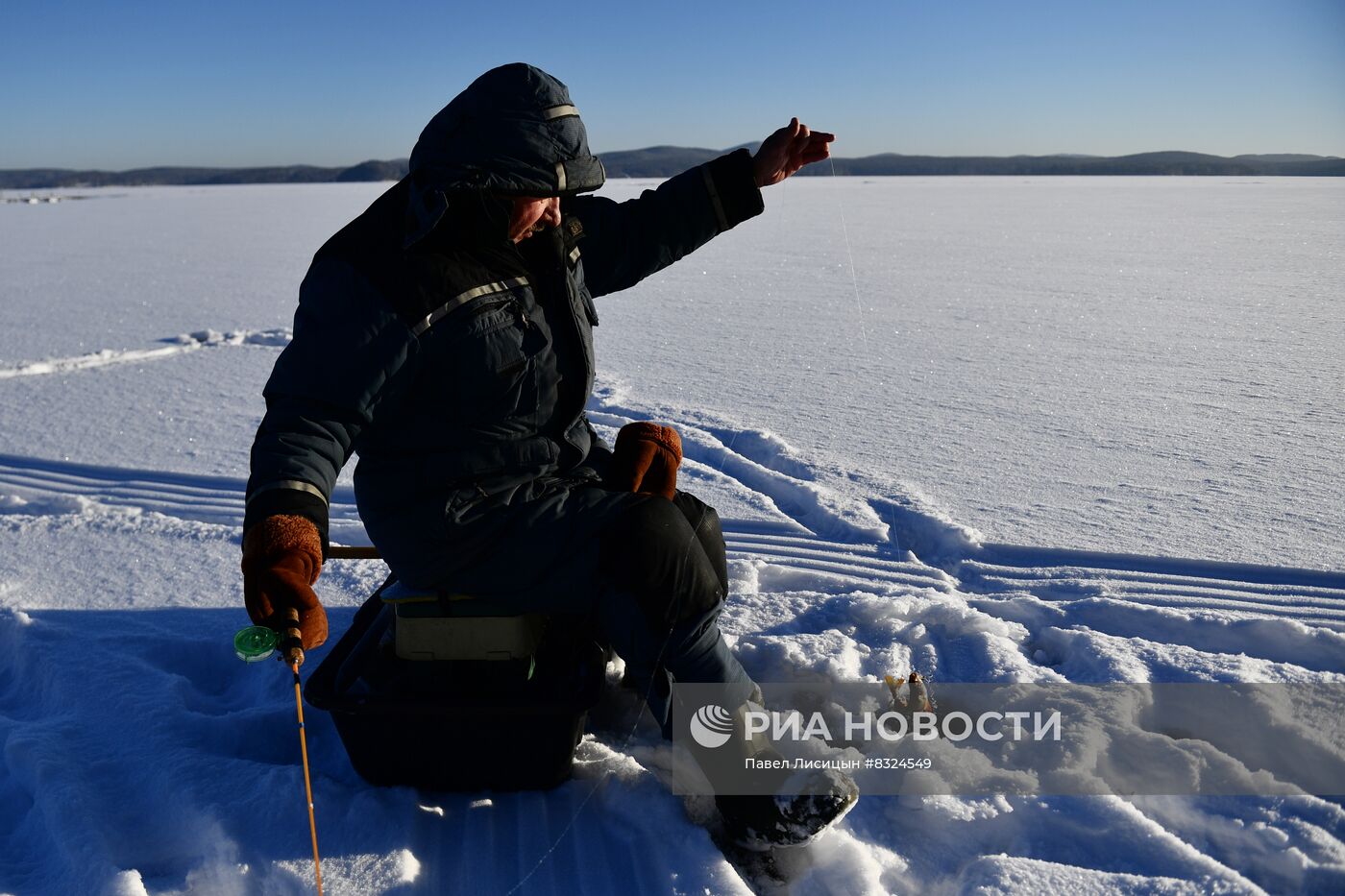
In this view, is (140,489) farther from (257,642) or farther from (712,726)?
(712,726)

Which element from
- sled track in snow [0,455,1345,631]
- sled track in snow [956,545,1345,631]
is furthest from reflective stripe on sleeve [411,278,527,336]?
sled track in snow [956,545,1345,631]

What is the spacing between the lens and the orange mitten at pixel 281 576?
5.12 feet

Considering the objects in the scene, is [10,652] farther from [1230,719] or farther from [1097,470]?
[1097,470]

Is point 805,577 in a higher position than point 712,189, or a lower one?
lower

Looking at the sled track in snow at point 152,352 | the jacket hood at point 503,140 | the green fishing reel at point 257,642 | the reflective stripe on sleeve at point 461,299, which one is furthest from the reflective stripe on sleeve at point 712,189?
the sled track in snow at point 152,352

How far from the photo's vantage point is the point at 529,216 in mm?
1992

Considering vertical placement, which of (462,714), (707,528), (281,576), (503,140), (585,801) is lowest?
(585,801)

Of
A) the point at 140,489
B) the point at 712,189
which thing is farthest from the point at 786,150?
the point at 140,489

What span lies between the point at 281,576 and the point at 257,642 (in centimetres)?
11

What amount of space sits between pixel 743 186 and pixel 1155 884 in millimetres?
1815

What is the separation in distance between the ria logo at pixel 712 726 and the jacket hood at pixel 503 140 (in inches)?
42.5

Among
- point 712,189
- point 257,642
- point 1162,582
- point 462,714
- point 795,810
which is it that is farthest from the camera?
point 1162,582

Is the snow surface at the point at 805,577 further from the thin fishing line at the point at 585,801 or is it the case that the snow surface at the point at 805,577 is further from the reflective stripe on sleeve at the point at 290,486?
the reflective stripe on sleeve at the point at 290,486

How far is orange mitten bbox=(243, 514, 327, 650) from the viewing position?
156 centimetres
